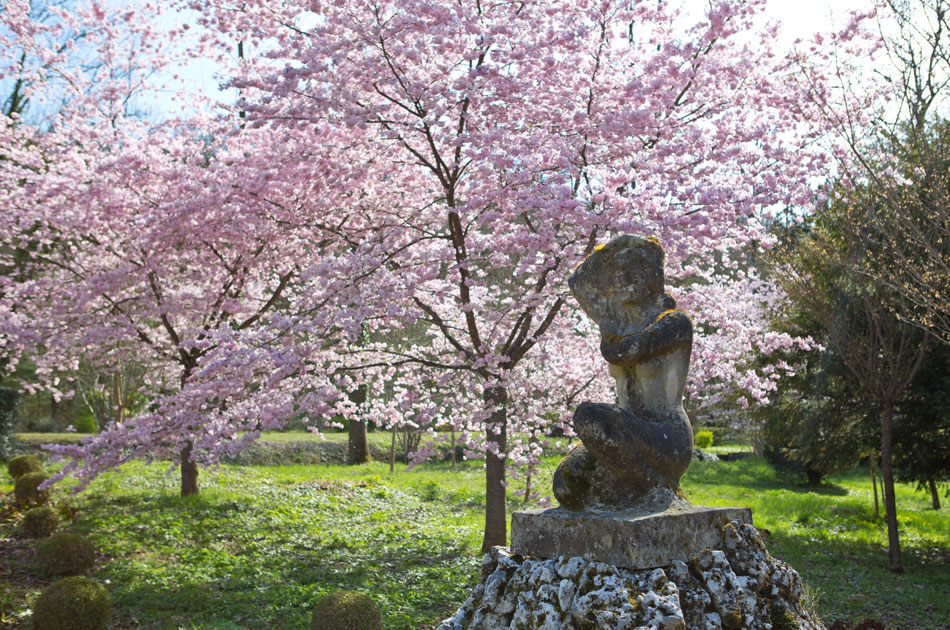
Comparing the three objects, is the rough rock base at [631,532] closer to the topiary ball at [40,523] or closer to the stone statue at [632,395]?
→ the stone statue at [632,395]

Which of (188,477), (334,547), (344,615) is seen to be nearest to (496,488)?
(334,547)

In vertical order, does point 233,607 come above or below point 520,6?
below

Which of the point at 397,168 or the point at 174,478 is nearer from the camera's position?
the point at 397,168

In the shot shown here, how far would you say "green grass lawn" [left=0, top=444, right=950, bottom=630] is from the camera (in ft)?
23.5

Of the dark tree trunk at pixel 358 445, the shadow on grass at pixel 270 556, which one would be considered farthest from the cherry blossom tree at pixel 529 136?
the dark tree trunk at pixel 358 445

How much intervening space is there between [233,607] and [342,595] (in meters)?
1.91

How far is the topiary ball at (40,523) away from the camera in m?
9.73

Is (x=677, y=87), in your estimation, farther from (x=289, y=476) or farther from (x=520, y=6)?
(x=289, y=476)

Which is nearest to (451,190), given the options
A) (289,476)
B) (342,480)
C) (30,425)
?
(342,480)

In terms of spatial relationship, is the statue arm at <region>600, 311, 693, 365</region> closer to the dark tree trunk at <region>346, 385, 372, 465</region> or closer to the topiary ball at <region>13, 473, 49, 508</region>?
the topiary ball at <region>13, 473, 49, 508</region>

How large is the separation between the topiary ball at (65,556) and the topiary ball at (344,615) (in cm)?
416

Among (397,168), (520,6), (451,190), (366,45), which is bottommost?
(451,190)

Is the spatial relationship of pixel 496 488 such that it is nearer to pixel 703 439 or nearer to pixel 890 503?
pixel 890 503

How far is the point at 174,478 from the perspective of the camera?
1409cm
